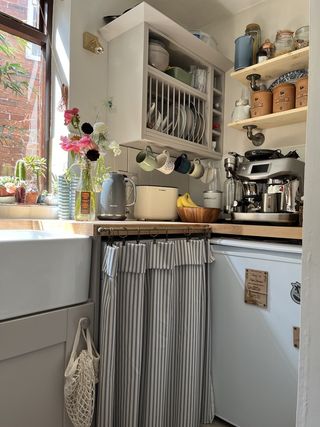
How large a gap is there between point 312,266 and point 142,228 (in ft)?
2.46

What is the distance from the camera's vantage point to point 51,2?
5.84ft

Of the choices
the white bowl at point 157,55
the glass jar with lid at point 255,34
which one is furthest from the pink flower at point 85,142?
the glass jar with lid at point 255,34

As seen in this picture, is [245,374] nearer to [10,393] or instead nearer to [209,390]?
[209,390]

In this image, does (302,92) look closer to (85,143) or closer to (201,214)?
(201,214)

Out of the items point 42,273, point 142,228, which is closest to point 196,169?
point 142,228

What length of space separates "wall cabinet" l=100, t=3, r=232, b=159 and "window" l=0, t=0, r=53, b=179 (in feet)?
1.16

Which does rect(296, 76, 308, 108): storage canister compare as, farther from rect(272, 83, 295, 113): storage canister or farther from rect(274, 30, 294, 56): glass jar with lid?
rect(274, 30, 294, 56): glass jar with lid

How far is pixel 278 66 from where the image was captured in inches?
70.4

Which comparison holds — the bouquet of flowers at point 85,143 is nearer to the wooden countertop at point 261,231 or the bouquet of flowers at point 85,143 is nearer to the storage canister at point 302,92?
the wooden countertop at point 261,231

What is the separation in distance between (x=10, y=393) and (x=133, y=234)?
0.61m

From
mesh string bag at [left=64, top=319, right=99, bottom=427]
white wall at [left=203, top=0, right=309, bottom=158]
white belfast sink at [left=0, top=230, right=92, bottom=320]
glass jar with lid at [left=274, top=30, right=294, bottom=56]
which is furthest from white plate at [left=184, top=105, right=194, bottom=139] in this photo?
mesh string bag at [left=64, top=319, right=99, bottom=427]

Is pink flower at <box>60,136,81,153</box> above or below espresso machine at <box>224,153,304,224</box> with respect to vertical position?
above

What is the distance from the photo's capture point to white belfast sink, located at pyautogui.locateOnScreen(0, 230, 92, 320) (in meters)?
0.90

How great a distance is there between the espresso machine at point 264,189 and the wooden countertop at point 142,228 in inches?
7.1
